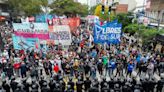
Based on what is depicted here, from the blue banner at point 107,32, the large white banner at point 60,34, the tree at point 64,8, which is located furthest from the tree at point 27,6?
the blue banner at point 107,32

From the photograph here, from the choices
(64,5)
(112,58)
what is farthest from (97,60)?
(64,5)

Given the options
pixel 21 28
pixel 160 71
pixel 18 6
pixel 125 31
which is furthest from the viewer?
pixel 18 6

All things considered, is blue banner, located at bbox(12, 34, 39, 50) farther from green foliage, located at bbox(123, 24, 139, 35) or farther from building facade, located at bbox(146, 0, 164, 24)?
building facade, located at bbox(146, 0, 164, 24)

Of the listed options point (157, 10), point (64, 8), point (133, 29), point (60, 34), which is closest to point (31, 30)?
point (60, 34)

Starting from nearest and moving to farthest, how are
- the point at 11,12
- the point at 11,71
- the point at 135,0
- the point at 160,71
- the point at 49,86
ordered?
the point at 49,86 < the point at 11,71 < the point at 160,71 < the point at 11,12 < the point at 135,0

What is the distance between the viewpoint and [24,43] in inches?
756

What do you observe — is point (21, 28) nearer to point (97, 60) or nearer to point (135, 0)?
point (97, 60)

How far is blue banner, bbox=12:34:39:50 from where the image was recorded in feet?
62.4

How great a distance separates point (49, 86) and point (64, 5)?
5633 cm

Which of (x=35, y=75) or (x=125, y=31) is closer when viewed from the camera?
(x=35, y=75)

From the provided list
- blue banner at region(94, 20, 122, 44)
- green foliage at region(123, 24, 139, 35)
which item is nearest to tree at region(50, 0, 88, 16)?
green foliage at region(123, 24, 139, 35)

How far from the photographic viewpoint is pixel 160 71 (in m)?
17.8

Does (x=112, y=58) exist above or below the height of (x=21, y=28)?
below

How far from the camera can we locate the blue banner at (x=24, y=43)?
19.0m
